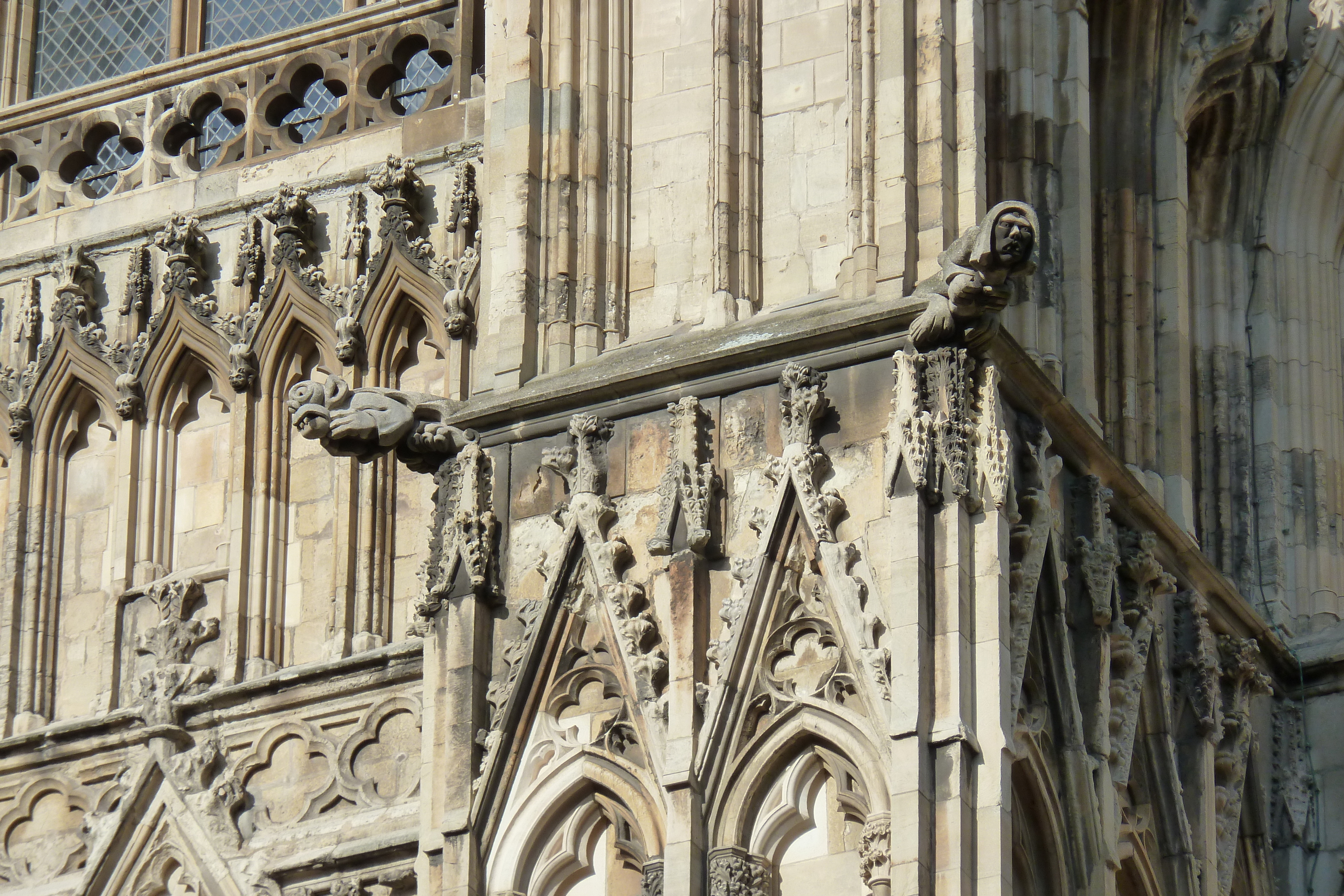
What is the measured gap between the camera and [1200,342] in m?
22.6

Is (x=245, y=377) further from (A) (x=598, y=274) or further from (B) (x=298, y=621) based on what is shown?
(A) (x=598, y=274)

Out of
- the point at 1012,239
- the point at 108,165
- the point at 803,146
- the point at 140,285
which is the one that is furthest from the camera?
the point at 108,165

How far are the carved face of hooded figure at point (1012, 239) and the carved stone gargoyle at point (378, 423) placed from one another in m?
2.71

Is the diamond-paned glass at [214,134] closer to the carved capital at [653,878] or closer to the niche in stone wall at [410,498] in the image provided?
the niche in stone wall at [410,498]

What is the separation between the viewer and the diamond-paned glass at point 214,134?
22469 millimetres

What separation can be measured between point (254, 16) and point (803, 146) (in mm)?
5208

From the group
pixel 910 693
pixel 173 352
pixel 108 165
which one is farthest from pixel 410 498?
pixel 910 693

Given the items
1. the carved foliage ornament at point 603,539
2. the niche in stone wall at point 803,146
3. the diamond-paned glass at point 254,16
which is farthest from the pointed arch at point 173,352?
the niche in stone wall at point 803,146

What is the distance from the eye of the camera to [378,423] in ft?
62.8

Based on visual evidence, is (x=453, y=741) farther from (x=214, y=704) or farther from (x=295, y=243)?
(x=295, y=243)

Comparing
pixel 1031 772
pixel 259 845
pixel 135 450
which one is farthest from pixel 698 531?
pixel 135 450

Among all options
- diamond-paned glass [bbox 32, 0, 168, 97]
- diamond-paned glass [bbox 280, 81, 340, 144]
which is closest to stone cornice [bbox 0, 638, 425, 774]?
diamond-paned glass [bbox 280, 81, 340, 144]

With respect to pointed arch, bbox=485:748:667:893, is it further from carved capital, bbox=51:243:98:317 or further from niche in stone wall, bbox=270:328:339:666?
carved capital, bbox=51:243:98:317

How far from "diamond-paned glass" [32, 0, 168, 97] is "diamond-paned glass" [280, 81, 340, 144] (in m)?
1.37
